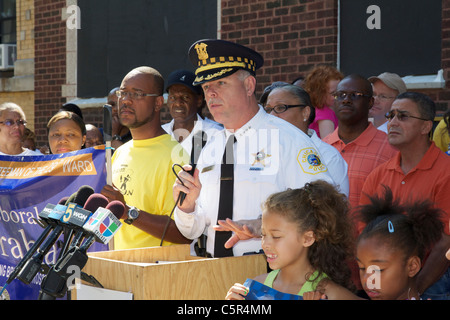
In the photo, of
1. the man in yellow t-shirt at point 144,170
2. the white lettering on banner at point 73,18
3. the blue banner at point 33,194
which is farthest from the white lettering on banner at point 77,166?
the white lettering on banner at point 73,18

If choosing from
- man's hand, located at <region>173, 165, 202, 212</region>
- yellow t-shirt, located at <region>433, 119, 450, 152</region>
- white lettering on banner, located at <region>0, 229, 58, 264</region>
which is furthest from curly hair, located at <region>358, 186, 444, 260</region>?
yellow t-shirt, located at <region>433, 119, 450, 152</region>

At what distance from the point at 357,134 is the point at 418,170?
1.01m

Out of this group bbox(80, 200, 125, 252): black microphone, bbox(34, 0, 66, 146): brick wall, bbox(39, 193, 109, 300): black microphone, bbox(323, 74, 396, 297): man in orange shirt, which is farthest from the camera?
bbox(34, 0, 66, 146): brick wall

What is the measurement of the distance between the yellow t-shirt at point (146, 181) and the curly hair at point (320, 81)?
219 cm

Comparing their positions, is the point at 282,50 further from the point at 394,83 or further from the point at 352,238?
the point at 352,238

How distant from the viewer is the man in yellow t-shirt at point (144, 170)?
3.83m

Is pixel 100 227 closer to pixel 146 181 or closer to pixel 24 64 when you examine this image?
pixel 146 181

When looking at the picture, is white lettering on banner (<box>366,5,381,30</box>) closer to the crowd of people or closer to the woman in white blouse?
the crowd of people

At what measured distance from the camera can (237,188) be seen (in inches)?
137

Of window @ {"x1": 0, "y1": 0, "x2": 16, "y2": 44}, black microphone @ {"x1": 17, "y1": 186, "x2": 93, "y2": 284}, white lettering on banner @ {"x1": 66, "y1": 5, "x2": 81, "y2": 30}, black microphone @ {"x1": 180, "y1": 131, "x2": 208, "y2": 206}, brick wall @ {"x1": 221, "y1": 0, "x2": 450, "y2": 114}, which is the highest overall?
window @ {"x1": 0, "y1": 0, "x2": 16, "y2": 44}

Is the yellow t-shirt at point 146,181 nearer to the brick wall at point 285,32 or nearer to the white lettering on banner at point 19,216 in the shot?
the white lettering on banner at point 19,216

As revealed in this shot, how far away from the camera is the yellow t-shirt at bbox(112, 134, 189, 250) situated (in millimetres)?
4117

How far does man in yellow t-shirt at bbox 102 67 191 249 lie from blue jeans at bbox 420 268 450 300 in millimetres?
1398
